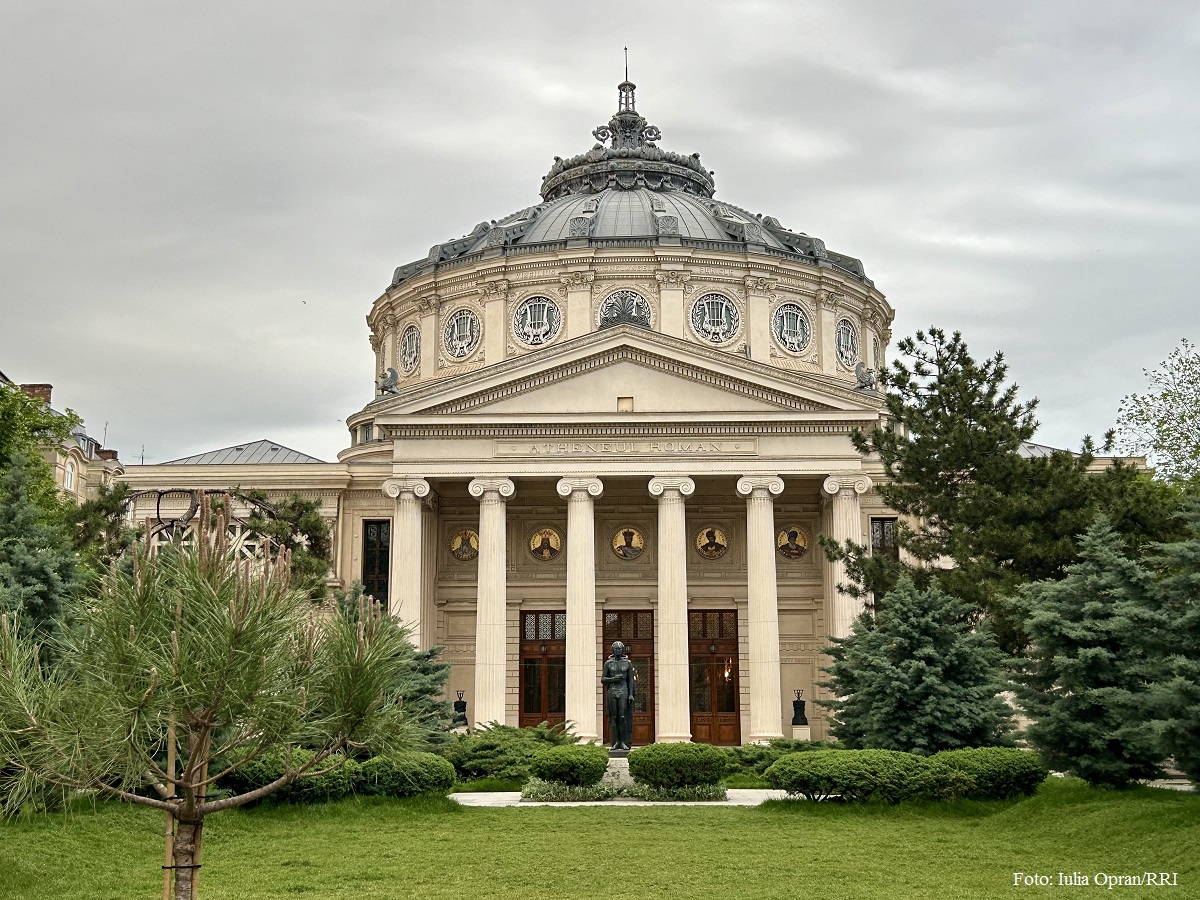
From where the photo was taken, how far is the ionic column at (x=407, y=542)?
40594 mm

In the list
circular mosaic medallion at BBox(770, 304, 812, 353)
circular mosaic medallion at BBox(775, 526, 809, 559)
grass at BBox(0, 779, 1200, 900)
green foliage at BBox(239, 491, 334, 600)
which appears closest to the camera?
grass at BBox(0, 779, 1200, 900)

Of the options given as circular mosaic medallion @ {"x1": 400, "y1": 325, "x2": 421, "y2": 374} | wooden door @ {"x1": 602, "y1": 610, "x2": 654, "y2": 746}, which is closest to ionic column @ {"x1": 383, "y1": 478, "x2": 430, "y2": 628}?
wooden door @ {"x1": 602, "y1": 610, "x2": 654, "y2": 746}

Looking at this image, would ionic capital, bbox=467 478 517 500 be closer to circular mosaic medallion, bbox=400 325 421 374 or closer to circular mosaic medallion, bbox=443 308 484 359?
circular mosaic medallion, bbox=443 308 484 359

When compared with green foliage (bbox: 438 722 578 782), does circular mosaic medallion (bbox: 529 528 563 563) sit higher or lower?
higher

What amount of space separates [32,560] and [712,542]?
87.8 feet

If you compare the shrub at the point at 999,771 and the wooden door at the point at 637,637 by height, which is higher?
the wooden door at the point at 637,637

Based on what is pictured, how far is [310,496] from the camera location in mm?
47250

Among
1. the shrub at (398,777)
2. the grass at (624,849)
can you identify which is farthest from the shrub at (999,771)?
the shrub at (398,777)

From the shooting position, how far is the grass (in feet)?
53.3

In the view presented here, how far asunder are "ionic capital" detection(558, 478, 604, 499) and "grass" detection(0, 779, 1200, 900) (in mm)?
17895

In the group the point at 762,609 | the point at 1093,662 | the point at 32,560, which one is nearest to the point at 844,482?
the point at 762,609

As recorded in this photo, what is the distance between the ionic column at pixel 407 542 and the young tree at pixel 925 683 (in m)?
17.1

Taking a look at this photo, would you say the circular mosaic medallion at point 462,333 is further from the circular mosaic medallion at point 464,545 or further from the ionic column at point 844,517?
the ionic column at point 844,517

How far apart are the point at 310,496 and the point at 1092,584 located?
31.5 m
